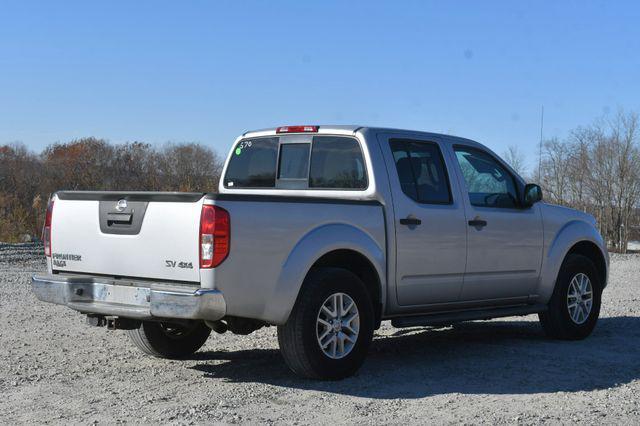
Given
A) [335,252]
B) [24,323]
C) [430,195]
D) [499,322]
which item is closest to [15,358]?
[24,323]

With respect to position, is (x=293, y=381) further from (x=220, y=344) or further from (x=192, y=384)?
(x=220, y=344)

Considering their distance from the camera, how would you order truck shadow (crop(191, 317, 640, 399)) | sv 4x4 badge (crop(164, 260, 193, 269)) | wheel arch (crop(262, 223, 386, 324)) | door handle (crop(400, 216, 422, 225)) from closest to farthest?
sv 4x4 badge (crop(164, 260, 193, 269)), wheel arch (crop(262, 223, 386, 324)), truck shadow (crop(191, 317, 640, 399)), door handle (crop(400, 216, 422, 225))

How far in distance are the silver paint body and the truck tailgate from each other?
0.01m

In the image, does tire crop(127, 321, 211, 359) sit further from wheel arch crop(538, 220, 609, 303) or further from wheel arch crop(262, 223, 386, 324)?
wheel arch crop(538, 220, 609, 303)

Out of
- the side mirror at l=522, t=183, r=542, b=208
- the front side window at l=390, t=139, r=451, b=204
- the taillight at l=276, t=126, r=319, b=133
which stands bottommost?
the side mirror at l=522, t=183, r=542, b=208

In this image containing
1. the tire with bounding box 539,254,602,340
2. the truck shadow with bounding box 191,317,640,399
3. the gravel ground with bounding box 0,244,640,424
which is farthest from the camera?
the tire with bounding box 539,254,602,340

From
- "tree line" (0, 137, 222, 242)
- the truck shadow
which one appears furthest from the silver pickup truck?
"tree line" (0, 137, 222, 242)

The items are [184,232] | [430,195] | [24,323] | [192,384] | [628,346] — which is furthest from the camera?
[24,323]

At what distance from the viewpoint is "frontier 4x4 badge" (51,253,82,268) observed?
6.68m

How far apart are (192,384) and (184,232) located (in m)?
1.27

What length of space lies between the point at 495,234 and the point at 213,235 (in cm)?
319

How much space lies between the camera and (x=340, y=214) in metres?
6.64

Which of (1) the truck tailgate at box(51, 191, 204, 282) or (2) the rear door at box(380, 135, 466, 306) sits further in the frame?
(2) the rear door at box(380, 135, 466, 306)

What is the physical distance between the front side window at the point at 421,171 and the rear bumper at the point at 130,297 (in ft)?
7.34
